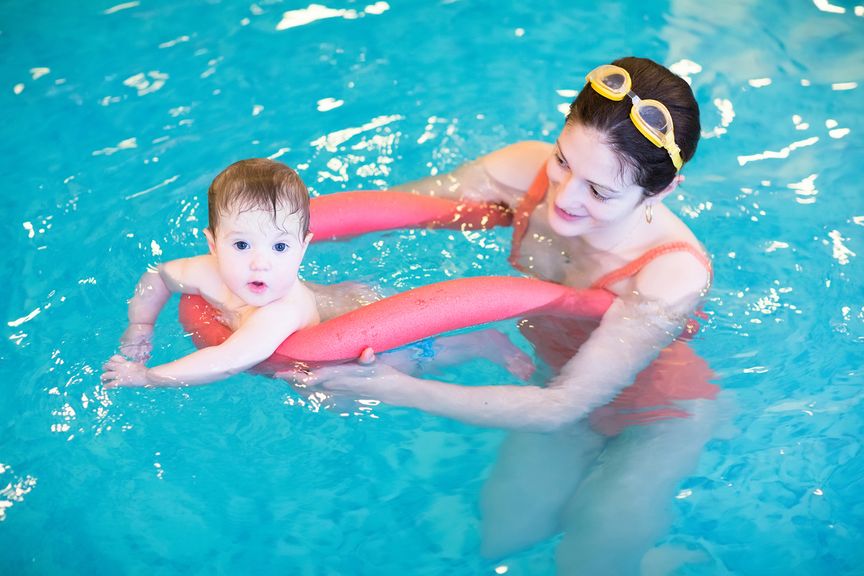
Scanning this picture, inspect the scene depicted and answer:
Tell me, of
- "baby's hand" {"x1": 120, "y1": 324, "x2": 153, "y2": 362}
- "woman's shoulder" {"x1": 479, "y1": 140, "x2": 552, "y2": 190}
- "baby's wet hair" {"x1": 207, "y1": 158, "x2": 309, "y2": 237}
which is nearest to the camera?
"baby's wet hair" {"x1": 207, "y1": 158, "x2": 309, "y2": 237}

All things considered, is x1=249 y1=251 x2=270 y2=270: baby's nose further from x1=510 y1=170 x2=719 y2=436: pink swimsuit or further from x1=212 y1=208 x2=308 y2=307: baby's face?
x1=510 y1=170 x2=719 y2=436: pink swimsuit

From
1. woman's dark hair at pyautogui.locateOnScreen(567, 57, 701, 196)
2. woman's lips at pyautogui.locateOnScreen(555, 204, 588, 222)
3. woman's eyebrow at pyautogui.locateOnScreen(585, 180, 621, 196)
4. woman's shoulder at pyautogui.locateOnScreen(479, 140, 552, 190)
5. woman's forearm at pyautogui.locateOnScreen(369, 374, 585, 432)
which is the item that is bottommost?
woman's forearm at pyautogui.locateOnScreen(369, 374, 585, 432)

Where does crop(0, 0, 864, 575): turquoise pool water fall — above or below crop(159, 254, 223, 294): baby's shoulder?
below

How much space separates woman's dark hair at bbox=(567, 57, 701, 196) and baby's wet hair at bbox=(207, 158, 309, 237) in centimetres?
104

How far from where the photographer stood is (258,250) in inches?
120

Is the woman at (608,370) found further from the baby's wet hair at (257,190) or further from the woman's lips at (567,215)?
the baby's wet hair at (257,190)

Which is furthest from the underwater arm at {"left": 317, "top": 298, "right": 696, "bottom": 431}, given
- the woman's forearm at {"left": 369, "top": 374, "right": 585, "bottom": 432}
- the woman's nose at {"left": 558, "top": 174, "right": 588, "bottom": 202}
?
the woman's nose at {"left": 558, "top": 174, "right": 588, "bottom": 202}

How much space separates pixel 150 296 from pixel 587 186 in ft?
5.40

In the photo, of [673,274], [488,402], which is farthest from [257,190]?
[673,274]

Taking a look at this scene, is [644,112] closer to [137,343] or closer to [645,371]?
[645,371]

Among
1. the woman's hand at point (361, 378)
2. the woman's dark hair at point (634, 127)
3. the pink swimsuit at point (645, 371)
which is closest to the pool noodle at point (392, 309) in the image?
the woman's hand at point (361, 378)

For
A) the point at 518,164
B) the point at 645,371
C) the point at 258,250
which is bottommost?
the point at 645,371

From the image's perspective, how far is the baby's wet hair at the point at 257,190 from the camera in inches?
118

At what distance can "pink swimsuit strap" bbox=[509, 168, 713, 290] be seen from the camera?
140 inches
